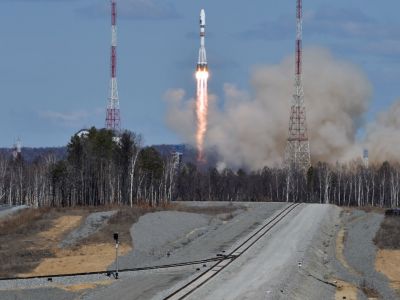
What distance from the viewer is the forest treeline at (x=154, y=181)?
13062cm

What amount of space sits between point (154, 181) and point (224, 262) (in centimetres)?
7799

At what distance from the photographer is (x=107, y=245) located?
238 ft

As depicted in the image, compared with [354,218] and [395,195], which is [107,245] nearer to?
[354,218]

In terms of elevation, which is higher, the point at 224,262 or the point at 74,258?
the point at 224,262

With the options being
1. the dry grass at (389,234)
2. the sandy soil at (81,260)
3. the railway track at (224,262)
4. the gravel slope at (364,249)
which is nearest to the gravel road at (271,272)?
the railway track at (224,262)

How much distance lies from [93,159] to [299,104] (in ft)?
123

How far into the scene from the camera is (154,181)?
138 metres

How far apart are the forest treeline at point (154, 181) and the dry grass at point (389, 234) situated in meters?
38.3

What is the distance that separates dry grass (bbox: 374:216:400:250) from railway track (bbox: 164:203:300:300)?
10.7 meters

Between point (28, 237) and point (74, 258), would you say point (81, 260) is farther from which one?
point (28, 237)

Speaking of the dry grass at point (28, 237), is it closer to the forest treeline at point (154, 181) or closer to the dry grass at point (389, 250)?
the forest treeline at point (154, 181)

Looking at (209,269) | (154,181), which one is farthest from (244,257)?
(154,181)

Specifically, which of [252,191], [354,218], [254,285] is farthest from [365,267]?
[252,191]

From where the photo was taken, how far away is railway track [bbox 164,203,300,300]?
4756 cm
